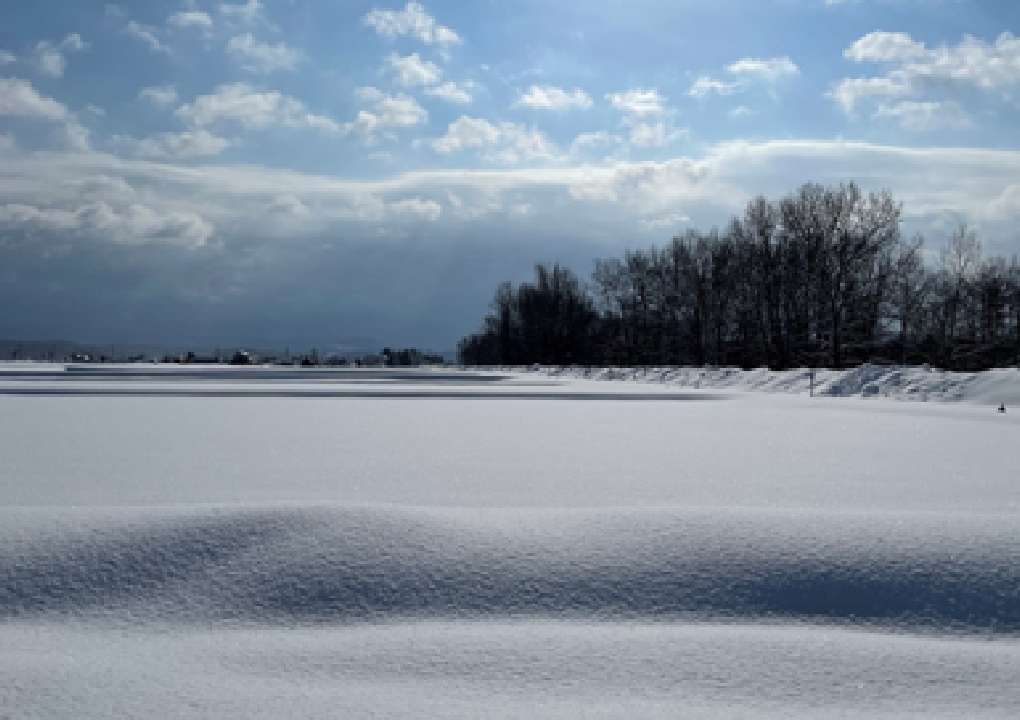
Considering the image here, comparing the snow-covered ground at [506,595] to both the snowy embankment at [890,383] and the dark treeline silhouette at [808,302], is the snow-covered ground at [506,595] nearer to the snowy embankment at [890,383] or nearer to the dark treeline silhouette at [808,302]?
the snowy embankment at [890,383]

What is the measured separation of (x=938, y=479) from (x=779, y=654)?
401cm

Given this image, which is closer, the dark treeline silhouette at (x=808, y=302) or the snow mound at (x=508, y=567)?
the snow mound at (x=508, y=567)

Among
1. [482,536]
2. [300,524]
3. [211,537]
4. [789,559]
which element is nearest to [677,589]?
[789,559]

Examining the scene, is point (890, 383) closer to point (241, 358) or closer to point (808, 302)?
point (808, 302)

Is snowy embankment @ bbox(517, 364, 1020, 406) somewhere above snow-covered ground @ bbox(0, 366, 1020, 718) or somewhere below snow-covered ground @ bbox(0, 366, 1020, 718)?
above

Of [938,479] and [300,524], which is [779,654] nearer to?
[300,524]

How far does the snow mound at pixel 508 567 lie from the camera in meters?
3.55

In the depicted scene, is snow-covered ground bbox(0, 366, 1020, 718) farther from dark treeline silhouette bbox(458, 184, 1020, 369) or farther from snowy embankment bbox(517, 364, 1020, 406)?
dark treeline silhouette bbox(458, 184, 1020, 369)

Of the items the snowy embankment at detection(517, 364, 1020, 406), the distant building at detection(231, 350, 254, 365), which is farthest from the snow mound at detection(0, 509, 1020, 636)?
the distant building at detection(231, 350, 254, 365)

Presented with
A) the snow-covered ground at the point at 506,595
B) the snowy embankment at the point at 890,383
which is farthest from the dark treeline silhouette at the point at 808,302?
the snow-covered ground at the point at 506,595

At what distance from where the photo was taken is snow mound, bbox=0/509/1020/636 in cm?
355

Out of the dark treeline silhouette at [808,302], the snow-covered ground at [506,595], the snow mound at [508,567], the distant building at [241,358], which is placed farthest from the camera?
the distant building at [241,358]

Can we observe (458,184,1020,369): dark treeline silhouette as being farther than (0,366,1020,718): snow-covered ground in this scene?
Yes

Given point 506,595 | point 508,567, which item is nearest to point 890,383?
point 508,567
